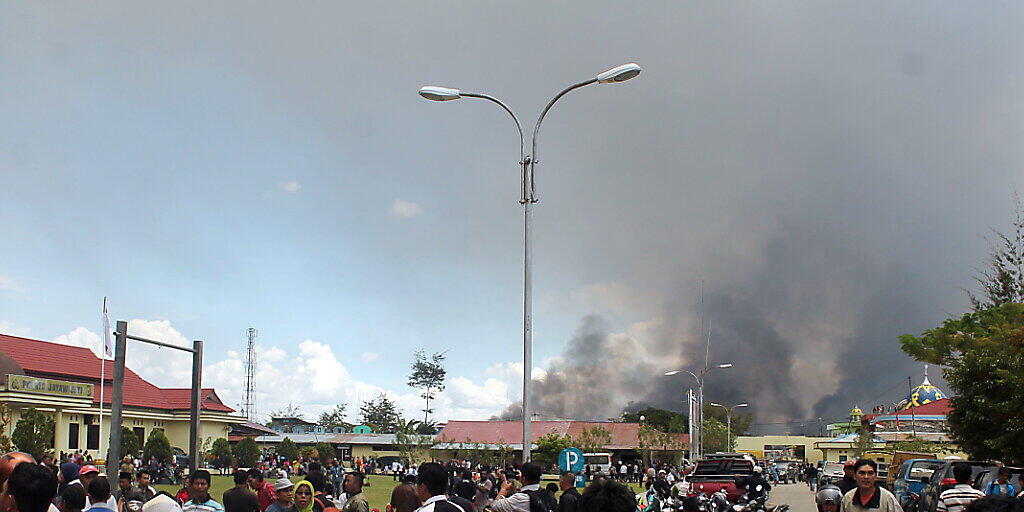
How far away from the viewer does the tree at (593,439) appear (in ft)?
252

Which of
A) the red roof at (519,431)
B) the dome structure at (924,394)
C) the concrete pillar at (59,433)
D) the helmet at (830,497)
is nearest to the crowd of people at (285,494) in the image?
the helmet at (830,497)

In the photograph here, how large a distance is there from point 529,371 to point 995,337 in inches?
820

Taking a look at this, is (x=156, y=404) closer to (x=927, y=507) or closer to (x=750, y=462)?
(x=750, y=462)

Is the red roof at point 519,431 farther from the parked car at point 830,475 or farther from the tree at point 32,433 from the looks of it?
the tree at point 32,433

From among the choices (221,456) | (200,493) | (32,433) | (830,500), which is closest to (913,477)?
(830,500)

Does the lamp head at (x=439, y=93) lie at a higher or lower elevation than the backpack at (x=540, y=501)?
higher

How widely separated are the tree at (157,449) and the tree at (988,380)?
4307cm

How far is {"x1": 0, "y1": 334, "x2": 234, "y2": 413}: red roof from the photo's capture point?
5841 cm

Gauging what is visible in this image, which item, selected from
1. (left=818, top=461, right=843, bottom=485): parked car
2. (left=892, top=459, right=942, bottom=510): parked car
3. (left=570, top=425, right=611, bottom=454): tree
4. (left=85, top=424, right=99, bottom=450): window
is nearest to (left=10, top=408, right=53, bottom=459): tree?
(left=85, top=424, right=99, bottom=450): window

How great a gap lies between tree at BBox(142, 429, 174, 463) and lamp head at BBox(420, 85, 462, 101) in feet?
147

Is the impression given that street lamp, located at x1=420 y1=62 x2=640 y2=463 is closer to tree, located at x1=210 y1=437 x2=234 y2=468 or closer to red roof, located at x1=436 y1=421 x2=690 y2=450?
tree, located at x1=210 y1=437 x2=234 y2=468

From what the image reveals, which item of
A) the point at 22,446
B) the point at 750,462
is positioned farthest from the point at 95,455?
the point at 750,462

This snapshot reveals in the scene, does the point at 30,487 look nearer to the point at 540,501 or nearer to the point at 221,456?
the point at 540,501

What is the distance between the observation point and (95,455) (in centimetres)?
5641
